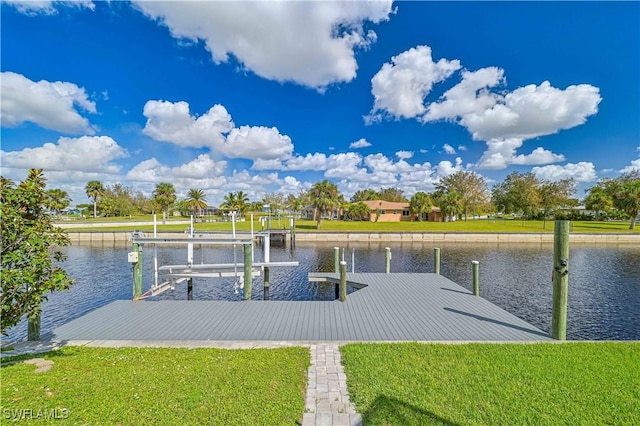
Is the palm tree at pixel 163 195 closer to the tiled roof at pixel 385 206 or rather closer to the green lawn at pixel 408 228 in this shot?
the green lawn at pixel 408 228

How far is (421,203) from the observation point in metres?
53.3

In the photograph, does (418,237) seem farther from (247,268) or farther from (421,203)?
(247,268)

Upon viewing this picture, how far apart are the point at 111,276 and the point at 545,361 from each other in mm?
18642

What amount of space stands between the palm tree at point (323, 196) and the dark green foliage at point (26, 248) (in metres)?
35.2

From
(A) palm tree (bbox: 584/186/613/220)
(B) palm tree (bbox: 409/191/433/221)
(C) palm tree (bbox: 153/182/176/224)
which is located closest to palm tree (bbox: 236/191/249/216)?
(C) palm tree (bbox: 153/182/176/224)

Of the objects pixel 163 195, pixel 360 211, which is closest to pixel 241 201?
pixel 163 195

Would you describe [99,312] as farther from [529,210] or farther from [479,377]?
[529,210]

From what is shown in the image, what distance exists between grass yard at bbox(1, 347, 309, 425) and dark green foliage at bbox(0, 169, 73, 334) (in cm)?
102

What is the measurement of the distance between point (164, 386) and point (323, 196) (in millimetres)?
36168

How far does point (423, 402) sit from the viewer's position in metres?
3.68

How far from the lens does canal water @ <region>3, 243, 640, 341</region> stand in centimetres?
995

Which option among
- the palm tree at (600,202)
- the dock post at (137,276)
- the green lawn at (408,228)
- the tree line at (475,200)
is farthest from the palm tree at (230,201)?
the palm tree at (600,202)

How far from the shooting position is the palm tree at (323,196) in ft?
129

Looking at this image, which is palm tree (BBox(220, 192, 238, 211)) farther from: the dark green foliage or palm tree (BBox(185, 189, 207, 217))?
the dark green foliage
